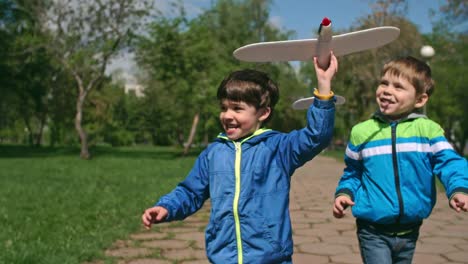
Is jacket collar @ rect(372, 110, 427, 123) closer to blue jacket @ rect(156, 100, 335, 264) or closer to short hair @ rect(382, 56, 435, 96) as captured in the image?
short hair @ rect(382, 56, 435, 96)

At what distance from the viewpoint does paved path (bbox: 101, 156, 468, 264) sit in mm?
4391

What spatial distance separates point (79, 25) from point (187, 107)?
7.81 metres

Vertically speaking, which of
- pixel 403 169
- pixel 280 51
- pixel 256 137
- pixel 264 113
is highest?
pixel 280 51

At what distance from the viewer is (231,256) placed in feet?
7.73

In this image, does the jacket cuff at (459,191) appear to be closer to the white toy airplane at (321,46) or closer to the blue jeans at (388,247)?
the blue jeans at (388,247)

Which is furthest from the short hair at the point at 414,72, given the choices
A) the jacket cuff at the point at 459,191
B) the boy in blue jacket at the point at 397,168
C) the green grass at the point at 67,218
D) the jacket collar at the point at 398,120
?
the green grass at the point at 67,218

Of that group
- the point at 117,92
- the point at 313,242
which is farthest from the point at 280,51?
the point at 117,92

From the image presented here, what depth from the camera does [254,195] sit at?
2.39 m

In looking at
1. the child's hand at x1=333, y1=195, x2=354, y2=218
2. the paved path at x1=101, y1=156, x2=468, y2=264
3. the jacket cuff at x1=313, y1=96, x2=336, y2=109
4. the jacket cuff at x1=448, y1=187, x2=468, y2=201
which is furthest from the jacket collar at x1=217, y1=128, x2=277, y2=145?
the paved path at x1=101, y1=156, x2=468, y2=264

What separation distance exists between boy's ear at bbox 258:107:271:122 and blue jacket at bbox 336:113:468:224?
542 mm

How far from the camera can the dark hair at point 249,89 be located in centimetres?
250

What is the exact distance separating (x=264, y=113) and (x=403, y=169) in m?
0.73

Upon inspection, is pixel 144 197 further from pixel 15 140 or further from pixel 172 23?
pixel 15 140

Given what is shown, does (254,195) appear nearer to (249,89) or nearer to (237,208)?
(237,208)
